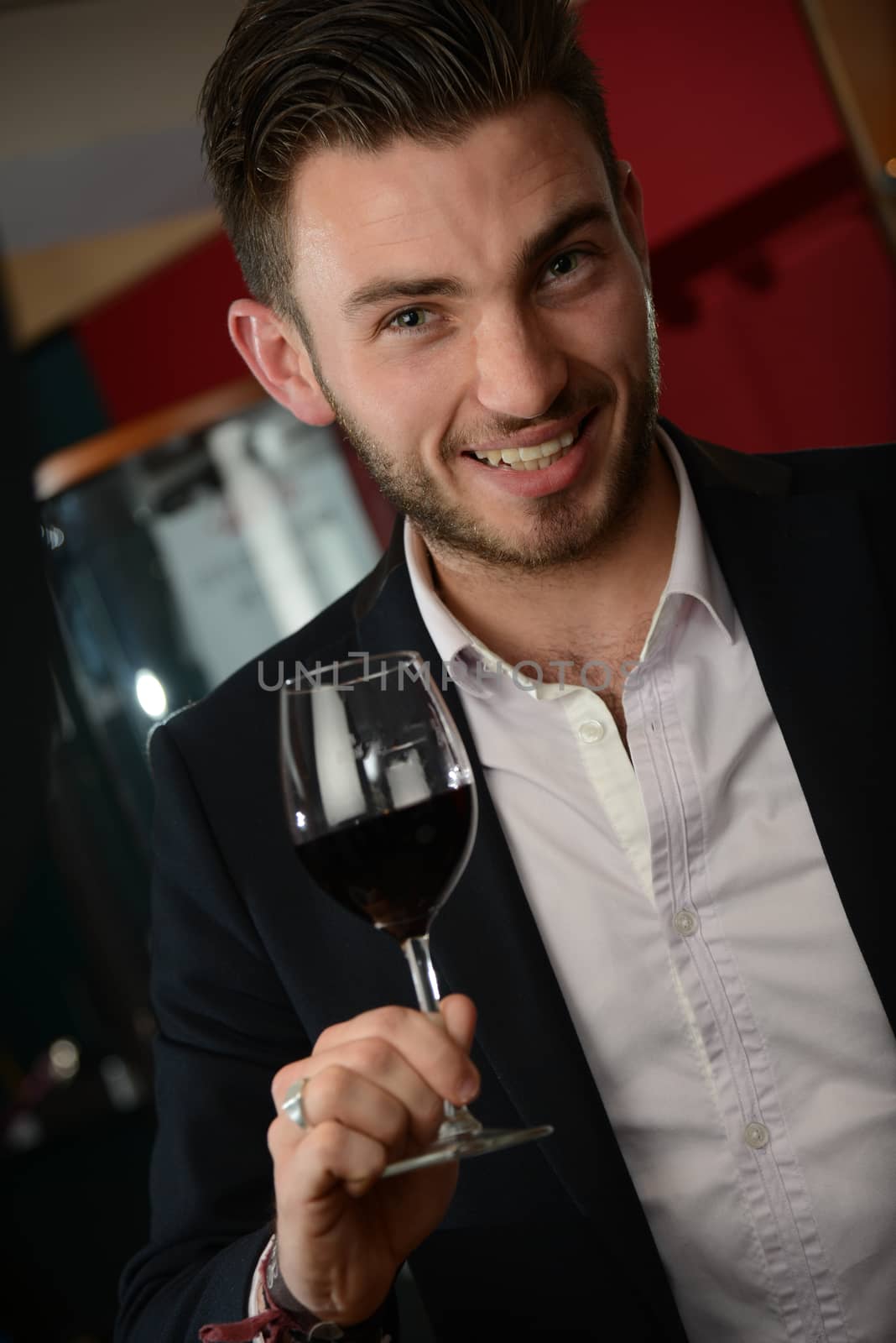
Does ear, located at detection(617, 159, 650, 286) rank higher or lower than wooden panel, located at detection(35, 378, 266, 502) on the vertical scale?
lower

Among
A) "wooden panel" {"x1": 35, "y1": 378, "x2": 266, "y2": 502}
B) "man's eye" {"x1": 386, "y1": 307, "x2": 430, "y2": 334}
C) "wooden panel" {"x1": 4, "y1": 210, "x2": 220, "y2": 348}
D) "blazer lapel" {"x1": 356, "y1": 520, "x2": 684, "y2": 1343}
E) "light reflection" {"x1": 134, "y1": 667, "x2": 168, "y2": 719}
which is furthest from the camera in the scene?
"wooden panel" {"x1": 4, "y1": 210, "x2": 220, "y2": 348}

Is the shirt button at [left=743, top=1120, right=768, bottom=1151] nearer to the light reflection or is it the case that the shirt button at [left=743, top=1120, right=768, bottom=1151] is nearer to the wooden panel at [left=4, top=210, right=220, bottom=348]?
the light reflection

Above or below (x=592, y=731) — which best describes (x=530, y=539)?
above

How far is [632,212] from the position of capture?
1.51 meters

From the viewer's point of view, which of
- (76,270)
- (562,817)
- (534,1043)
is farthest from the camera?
(76,270)

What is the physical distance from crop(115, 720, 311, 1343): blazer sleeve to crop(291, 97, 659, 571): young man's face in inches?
18.3

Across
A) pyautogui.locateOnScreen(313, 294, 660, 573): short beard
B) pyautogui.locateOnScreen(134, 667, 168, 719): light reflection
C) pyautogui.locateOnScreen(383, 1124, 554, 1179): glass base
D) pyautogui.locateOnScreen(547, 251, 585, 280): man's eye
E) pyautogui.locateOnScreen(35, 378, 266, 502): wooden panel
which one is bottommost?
pyautogui.locateOnScreen(383, 1124, 554, 1179): glass base

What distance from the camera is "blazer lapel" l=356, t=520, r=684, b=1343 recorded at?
1170mm

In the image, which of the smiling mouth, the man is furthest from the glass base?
the smiling mouth

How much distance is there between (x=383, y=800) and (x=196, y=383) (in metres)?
3.38

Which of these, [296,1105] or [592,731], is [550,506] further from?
[296,1105]

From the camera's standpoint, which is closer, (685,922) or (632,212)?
(685,922)

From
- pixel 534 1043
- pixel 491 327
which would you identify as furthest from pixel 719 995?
pixel 491 327

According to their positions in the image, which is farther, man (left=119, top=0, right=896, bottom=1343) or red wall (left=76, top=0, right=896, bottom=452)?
red wall (left=76, top=0, right=896, bottom=452)
